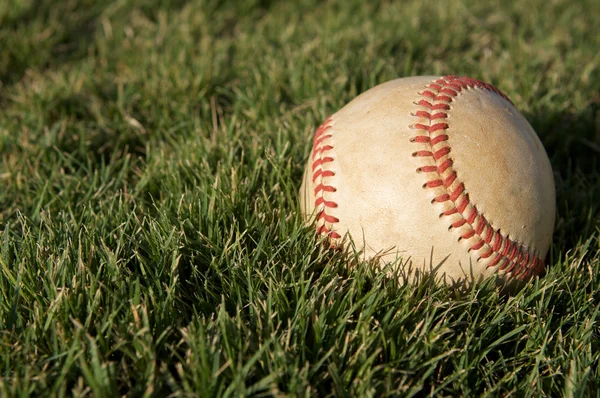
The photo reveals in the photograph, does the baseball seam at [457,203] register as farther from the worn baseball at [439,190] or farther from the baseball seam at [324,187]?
the baseball seam at [324,187]

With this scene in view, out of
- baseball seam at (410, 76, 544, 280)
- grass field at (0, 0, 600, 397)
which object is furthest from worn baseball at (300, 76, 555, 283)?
grass field at (0, 0, 600, 397)

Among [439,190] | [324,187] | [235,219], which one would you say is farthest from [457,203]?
[235,219]

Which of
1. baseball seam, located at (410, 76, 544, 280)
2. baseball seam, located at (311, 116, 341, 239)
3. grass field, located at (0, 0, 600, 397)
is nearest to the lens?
grass field, located at (0, 0, 600, 397)

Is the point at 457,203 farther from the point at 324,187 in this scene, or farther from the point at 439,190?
the point at 324,187

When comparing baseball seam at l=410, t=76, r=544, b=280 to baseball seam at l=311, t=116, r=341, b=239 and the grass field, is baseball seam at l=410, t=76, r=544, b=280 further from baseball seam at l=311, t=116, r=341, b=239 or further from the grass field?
baseball seam at l=311, t=116, r=341, b=239

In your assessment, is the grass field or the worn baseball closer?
the grass field

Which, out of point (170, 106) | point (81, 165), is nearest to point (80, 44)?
point (170, 106)

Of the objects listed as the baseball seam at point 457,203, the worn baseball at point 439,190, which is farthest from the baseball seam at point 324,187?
the baseball seam at point 457,203

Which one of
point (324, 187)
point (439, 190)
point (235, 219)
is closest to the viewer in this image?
point (439, 190)
